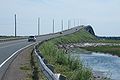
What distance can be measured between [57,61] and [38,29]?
11405 centimetres

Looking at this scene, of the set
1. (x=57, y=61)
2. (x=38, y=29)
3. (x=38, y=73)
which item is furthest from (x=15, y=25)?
(x=38, y=73)

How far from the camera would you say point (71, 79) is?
1991 cm

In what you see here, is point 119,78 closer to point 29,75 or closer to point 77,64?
point 77,64

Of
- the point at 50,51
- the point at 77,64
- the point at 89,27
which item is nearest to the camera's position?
the point at 77,64

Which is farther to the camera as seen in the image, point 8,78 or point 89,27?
point 89,27

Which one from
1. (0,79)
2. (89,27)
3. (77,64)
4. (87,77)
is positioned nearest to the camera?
(0,79)

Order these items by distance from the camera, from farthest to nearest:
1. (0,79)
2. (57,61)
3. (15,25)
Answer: (15,25)
(57,61)
(0,79)

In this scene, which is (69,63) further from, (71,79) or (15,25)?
(15,25)

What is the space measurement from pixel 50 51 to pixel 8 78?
63.3ft

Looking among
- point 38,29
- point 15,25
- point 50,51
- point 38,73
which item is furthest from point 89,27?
point 38,73

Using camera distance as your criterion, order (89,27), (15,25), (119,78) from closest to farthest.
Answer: (119,78)
(15,25)
(89,27)

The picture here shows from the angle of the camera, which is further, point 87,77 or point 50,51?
point 50,51

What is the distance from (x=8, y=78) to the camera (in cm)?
1930

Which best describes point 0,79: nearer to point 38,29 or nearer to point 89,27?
point 38,29
